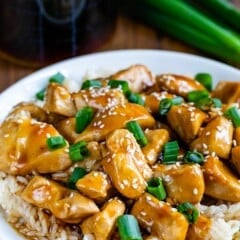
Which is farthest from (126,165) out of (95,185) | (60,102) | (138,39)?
(138,39)

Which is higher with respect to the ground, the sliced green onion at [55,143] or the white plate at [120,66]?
the sliced green onion at [55,143]

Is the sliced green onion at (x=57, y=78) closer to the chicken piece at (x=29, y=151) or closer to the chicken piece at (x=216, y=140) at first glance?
the chicken piece at (x=29, y=151)

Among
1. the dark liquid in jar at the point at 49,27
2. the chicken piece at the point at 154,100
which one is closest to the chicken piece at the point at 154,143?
the chicken piece at the point at 154,100

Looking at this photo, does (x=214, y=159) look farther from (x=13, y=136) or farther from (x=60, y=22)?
(x=60, y=22)

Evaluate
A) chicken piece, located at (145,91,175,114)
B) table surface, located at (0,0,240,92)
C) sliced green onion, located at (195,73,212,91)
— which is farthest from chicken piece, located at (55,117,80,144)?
table surface, located at (0,0,240,92)

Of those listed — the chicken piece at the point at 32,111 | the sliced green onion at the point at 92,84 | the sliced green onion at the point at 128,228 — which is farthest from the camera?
the sliced green onion at the point at 92,84

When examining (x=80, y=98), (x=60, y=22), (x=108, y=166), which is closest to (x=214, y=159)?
(x=108, y=166)
